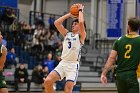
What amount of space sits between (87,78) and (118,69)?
14.0m

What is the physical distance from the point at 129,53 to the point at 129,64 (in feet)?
0.57

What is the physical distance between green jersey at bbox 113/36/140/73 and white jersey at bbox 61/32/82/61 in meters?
2.06

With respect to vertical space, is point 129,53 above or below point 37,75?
above

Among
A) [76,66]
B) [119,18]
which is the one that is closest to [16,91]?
[119,18]

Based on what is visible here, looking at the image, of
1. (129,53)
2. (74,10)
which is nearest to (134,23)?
(129,53)

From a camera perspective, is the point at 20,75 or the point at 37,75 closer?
the point at 20,75

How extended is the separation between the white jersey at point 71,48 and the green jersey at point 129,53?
206 centimetres

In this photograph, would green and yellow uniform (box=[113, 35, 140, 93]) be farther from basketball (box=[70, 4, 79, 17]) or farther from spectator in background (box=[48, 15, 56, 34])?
spectator in background (box=[48, 15, 56, 34])

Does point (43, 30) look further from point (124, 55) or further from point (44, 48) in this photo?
point (124, 55)

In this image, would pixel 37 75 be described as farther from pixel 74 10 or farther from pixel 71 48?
pixel 74 10

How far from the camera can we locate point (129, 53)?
677cm

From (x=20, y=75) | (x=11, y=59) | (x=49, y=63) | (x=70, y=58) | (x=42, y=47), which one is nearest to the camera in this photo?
(x=70, y=58)

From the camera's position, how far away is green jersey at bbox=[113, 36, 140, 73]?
676cm

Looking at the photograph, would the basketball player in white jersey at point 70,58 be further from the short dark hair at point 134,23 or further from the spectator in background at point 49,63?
the spectator in background at point 49,63
